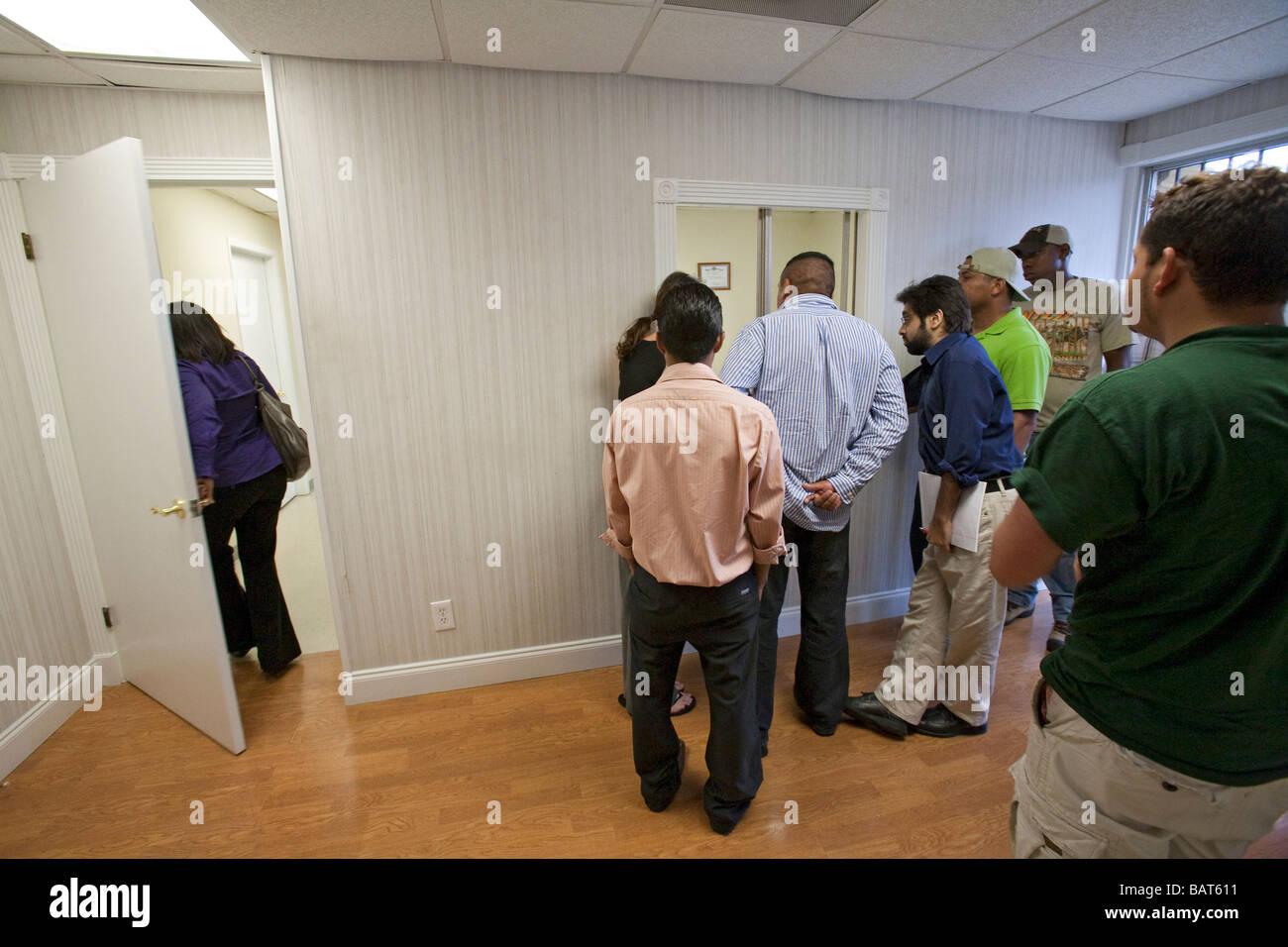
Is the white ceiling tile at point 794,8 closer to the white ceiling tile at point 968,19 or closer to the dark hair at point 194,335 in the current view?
the white ceiling tile at point 968,19

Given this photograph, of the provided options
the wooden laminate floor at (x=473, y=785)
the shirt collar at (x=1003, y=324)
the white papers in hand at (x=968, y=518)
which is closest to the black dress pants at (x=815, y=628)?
the wooden laminate floor at (x=473, y=785)

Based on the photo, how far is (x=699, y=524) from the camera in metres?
1.49

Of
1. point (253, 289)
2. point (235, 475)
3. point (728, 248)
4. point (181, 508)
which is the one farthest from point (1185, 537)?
point (253, 289)

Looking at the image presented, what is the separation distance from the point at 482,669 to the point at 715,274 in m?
2.01

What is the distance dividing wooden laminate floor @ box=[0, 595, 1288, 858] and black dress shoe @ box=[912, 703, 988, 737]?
0.03 meters

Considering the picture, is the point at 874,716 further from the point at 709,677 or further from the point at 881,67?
the point at 881,67

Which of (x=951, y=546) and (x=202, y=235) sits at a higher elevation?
(x=202, y=235)

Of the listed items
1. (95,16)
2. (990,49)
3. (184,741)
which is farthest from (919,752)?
(95,16)

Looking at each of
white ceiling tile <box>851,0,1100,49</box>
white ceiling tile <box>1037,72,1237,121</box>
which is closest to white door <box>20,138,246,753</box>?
white ceiling tile <box>851,0,1100,49</box>

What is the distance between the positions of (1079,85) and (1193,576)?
2724 mm

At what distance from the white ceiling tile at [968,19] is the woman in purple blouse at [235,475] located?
2.64 metres

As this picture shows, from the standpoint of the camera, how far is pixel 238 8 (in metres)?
1.67

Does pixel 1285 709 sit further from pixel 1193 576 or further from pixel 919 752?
pixel 919 752

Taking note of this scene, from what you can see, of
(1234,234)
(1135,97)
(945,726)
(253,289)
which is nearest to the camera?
(1234,234)
